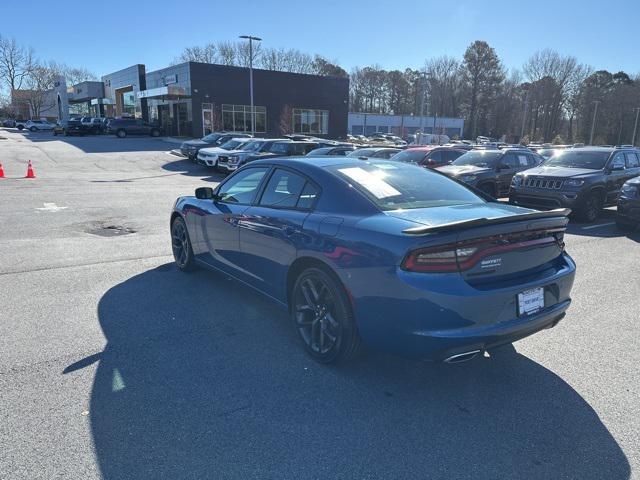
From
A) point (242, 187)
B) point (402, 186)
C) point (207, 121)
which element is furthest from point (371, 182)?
point (207, 121)

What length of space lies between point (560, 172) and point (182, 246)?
907 centimetres

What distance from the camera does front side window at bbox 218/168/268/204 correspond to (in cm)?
454

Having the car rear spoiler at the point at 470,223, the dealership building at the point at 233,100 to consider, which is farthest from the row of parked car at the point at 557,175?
the dealership building at the point at 233,100

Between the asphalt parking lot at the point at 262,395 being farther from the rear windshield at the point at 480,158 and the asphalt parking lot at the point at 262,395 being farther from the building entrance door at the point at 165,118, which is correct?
the building entrance door at the point at 165,118

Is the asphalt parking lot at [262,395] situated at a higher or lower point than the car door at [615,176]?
lower

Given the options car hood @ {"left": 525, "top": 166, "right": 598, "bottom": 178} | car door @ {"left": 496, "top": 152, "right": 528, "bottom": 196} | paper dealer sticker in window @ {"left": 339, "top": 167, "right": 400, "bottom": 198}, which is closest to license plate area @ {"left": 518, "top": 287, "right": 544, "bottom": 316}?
paper dealer sticker in window @ {"left": 339, "top": 167, "right": 400, "bottom": 198}

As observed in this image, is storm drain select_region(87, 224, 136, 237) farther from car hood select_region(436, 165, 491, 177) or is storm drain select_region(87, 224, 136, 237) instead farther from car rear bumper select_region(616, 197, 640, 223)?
car rear bumper select_region(616, 197, 640, 223)

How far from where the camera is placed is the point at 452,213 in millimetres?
3371

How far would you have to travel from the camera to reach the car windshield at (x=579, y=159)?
10914mm

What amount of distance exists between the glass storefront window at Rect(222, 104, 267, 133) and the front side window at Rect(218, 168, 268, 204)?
125 ft

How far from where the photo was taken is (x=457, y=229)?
2.82 meters

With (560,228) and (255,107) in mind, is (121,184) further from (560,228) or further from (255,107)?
(255,107)

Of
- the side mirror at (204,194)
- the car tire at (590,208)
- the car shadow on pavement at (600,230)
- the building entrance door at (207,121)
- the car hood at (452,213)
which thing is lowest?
the car shadow on pavement at (600,230)

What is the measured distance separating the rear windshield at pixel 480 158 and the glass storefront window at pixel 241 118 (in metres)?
31.9
